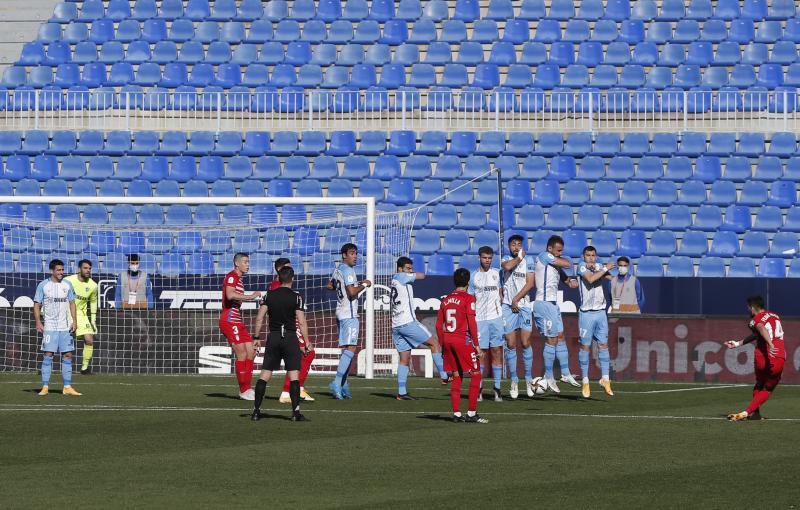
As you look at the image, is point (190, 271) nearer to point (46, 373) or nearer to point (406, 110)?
point (406, 110)

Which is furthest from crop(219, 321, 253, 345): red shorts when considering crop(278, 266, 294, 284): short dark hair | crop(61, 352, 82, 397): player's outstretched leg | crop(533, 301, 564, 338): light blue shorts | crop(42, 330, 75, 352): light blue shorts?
crop(533, 301, 564, 338): light blue shorts

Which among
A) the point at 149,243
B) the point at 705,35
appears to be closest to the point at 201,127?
the point at 149,243

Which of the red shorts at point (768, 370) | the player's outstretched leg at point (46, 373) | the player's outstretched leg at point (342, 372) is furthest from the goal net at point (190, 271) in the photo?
the red shorts at point (768, 370)

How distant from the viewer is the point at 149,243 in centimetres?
2698

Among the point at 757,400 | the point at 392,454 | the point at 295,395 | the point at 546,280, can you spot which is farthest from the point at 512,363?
the point at 392,454

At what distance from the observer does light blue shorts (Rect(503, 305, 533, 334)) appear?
742 inches

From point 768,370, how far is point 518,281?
158 inches

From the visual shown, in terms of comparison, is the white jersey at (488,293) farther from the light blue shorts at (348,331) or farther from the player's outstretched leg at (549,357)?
the light blue shorts at (348,331)

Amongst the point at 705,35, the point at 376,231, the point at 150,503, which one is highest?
the point at 705,35

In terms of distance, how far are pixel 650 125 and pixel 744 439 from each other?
1764 centimetres

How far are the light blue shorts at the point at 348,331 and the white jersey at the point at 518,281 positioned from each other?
2.05 m

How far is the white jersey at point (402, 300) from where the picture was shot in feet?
62.1

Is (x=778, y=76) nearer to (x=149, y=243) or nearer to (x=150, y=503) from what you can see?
(x=149, y=243)

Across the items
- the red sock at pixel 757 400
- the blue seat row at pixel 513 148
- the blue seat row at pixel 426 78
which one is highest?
the blue seat row at pixel 426 78
